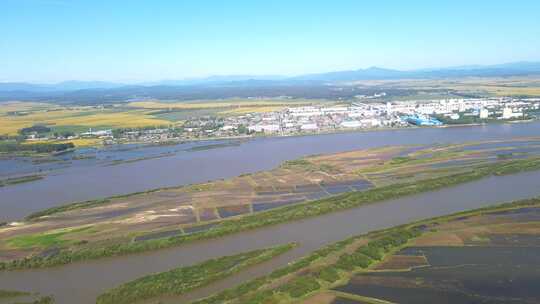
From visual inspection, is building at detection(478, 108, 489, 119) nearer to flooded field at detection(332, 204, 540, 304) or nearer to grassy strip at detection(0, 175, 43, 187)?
flooded field at detection(332, 204, 540, 304)

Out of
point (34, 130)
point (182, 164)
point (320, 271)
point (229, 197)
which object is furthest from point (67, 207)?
point (34, 130)

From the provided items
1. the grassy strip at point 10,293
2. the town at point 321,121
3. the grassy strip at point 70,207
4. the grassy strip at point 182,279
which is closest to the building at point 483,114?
the town at point 321,121

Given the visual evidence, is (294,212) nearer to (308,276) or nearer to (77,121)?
(308,276)

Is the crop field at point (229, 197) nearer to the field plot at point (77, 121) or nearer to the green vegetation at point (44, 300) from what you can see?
the green vegetation at point (44, 300)

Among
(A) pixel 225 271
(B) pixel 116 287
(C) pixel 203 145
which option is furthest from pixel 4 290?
(C) pixel 203 145

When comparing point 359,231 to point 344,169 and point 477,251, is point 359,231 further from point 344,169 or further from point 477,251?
point 344,169

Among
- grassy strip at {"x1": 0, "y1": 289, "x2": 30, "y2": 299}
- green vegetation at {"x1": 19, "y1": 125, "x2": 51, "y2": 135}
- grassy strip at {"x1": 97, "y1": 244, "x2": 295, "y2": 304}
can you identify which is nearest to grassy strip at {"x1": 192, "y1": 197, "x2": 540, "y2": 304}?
grassy strip at {"x1": 97, "y1": 244, "x2": 295, "y2": 304}
